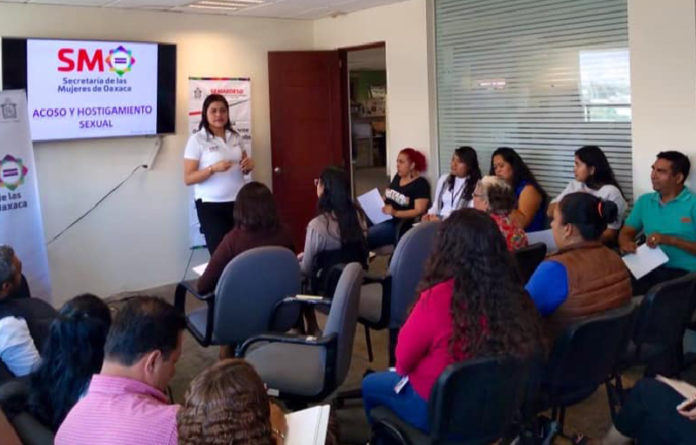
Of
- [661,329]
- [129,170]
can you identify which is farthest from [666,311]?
[129,170]

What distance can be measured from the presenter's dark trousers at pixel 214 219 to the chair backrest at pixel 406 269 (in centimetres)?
226

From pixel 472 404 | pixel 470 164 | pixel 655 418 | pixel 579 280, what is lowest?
pixel 655 418

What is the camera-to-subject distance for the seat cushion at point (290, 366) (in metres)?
2.87

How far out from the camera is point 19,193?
4.54 meters

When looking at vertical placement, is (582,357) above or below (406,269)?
below

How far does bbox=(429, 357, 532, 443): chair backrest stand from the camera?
2150mm

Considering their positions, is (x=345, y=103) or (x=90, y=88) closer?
(x=90, y=88)

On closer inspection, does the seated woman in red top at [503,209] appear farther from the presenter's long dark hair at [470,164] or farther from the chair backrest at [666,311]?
the presenter's long dark hair at [470,164]

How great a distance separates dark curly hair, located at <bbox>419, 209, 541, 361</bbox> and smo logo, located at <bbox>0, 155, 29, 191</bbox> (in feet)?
10.3

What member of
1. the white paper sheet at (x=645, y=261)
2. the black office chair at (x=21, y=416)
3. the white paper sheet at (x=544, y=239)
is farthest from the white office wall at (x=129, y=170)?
the white paper sheet at (x=645, y=261)

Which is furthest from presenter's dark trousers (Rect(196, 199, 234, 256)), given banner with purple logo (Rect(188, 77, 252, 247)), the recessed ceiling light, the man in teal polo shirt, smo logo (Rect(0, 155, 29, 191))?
the man in teal polo shirt

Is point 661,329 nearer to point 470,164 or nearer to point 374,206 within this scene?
point 470,164

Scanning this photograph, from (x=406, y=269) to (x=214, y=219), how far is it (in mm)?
2390

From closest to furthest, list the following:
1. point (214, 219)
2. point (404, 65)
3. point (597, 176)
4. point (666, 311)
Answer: point (666, 311)
point (597, 176)
point (214, 219)
point (404, 65)
